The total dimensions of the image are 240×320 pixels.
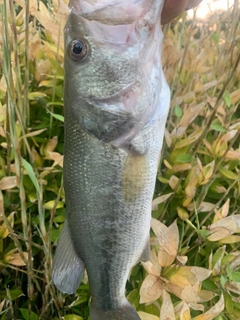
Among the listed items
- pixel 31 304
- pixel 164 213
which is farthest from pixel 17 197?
pixel 164 213

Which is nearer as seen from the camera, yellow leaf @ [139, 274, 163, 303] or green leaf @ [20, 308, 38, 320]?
yellow leaf @ [139, 274, 163, 303]

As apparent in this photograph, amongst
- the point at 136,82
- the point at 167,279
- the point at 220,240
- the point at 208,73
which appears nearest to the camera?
the point at 136,82

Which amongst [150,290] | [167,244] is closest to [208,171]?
[167,244]

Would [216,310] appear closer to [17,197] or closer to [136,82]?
[136,82]

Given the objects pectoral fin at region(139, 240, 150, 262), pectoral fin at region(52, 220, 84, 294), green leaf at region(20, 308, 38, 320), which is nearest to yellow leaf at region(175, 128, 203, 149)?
pectoral fin at region(139, 240, 150, 262)

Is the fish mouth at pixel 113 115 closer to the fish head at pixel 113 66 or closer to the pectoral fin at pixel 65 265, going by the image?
the fish head at pixel 113 66

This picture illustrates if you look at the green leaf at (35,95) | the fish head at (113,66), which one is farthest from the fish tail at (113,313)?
the green leaf at (35,95)

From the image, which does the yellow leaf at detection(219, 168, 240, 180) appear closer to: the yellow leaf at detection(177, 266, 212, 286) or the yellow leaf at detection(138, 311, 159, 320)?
the yellow leaf at detection(177, 266, 212, 286)
